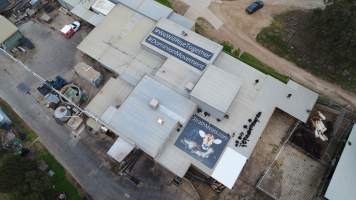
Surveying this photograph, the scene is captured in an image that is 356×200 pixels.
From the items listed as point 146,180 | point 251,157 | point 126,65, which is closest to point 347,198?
point 251,157

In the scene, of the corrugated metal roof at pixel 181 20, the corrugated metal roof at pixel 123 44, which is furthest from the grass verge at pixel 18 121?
the corrugated metal roof at pixel 181 20

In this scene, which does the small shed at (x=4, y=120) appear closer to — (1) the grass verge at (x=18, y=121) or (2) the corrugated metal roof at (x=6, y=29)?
(1) the grass verge at (x=18, y=121)

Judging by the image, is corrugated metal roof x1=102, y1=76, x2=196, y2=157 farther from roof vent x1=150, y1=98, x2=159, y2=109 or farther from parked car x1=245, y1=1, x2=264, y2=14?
parked car x1=245, y1=1, x2=264, y2=14

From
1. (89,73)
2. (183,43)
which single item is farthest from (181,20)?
(89,73)

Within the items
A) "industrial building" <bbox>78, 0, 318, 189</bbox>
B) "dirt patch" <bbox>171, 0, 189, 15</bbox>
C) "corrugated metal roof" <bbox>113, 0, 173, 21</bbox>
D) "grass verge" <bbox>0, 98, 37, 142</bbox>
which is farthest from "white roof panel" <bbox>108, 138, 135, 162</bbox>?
"dirt patch" <bbox>171, 0, 189, 15</bbox>

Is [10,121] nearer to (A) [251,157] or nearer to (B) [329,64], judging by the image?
(A) [251,157]

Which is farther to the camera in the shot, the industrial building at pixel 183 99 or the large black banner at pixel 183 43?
the large black banner at pixel 183 43
